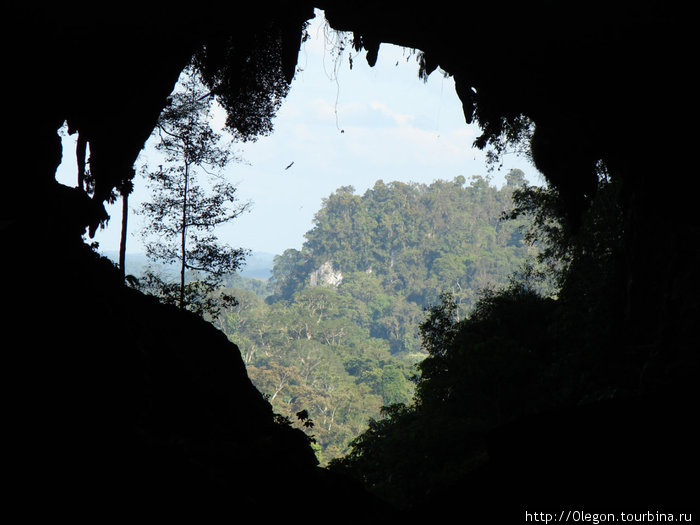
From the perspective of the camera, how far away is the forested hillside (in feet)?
257

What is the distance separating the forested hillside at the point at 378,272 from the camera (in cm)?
7831

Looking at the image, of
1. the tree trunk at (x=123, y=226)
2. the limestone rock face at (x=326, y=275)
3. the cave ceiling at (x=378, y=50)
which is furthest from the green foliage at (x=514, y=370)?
the limestone rock face at (x=326, y=275)

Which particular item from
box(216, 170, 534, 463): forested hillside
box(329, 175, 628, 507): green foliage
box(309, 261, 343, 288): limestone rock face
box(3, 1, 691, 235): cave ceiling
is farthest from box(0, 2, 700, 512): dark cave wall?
box(309, 261, 343, 288): limestone rock face

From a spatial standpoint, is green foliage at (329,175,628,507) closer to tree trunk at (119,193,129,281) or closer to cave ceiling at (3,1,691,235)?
cave ceiling at (3,1,691,235)

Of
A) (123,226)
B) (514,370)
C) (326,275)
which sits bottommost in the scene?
(514,370)

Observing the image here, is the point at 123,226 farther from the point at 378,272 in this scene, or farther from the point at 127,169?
the point at 378,272

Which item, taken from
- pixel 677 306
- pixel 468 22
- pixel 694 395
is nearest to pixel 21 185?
pixel 468 22

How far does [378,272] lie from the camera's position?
11431 centimetres

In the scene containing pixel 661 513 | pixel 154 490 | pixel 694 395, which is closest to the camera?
pixel 661 513

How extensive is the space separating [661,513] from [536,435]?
478 mm

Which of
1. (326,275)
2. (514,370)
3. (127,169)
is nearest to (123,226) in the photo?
(127,169)

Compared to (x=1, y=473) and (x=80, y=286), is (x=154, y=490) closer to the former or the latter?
(x=1, y=473)

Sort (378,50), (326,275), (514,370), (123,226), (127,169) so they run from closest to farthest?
(127,169) → (378,50) → (514,370) → (123,226) → (326,275)

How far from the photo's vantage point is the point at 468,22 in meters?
10.2
